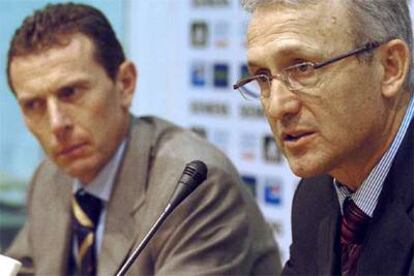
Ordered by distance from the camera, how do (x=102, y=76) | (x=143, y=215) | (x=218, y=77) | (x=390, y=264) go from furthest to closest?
(x=218, y=77) → (x=102, y=76) → (x=143, y=215) → (x=390, y=264)

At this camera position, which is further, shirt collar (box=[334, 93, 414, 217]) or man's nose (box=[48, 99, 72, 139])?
man's nose (box=[48, 99, 72, 139])

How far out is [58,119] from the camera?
2072 mm

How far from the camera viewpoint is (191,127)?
2.95 m

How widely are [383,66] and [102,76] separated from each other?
0.83m

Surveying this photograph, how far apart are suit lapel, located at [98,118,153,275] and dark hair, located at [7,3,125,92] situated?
0.62 ft

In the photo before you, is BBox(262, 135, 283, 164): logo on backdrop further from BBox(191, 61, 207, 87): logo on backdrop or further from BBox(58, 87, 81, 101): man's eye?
BBox(58, 87, 81, 101): man's eye

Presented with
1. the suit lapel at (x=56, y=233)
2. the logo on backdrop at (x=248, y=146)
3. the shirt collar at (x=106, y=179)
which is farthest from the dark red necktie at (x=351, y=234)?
the logo on backdrop at (x=248, y=146)

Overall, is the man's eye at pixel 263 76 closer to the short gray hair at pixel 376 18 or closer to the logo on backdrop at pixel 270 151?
the short gray hair at pixel 376 18

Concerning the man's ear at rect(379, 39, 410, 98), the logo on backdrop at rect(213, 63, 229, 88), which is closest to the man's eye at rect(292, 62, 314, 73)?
the man's ear at rect(379, 39, 410, 98)

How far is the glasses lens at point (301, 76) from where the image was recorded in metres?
1.49

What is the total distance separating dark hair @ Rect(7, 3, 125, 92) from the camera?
2.11 metres

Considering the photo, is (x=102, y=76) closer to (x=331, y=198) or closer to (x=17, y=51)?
(x=17, y=51)

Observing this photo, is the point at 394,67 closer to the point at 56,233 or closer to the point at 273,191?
the point at 56,233

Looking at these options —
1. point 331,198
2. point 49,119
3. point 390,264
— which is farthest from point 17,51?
point 390,264
